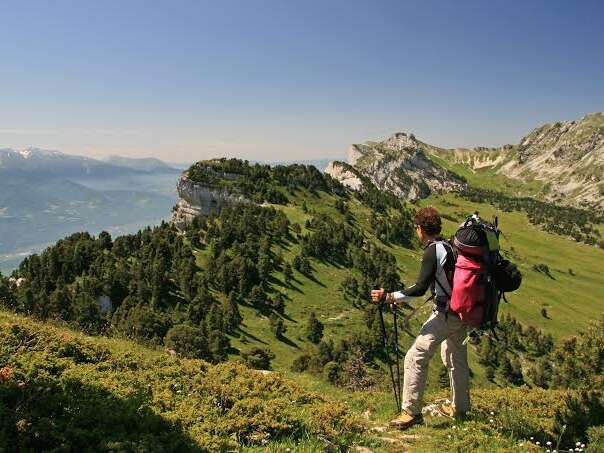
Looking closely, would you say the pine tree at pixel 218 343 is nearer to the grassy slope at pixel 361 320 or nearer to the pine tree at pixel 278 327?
the grassy slope at pixel 361 320

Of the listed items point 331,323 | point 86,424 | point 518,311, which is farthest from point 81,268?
point 518,311

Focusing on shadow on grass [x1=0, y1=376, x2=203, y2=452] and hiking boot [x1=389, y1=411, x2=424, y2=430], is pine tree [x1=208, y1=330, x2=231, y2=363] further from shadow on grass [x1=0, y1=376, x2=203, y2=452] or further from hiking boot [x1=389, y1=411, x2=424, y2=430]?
shadow on grass [x1=0, y1=376, x2=203, y2=452]

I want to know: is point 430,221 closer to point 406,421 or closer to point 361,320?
point 406,421

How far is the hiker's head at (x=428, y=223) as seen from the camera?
10.3 m

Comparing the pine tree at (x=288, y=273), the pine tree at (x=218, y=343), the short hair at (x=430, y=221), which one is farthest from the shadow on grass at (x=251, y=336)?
the short hair at (x=430, y=221)

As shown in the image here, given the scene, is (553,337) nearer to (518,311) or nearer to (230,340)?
(518,311)

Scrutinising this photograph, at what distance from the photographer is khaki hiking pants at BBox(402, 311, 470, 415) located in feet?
33.3

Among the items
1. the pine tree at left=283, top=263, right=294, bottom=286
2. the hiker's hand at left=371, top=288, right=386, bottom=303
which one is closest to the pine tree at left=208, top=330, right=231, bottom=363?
the pine tree at left=283, top=263, right=294, bottom=286

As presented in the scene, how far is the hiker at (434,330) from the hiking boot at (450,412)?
0.9 inches

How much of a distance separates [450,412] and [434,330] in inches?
102

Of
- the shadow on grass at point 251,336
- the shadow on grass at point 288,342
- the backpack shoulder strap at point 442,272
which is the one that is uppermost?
the backpack shoulder strap at point 442,272

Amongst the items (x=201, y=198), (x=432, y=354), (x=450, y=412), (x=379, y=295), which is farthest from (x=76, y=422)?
(x=201, y=198)

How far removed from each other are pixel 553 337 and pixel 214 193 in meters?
127

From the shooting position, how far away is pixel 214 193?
6772 inches
